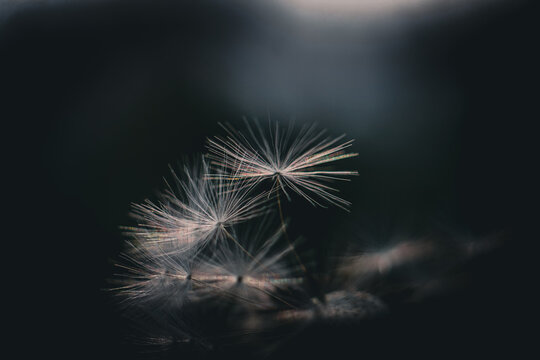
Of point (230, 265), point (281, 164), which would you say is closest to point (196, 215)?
point (230, 265)

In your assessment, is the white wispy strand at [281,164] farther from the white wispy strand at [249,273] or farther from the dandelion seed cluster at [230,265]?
the white wispy strand at [249,273]

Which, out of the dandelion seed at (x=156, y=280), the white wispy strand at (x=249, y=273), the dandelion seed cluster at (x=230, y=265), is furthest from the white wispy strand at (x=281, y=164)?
the dandelion seed at (x=156, y=280)

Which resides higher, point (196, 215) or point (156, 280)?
point (196, 215)

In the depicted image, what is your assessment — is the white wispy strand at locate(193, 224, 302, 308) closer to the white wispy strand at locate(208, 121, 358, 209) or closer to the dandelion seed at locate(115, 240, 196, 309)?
the dandelion seed at locate(115, 240, 196, 309)

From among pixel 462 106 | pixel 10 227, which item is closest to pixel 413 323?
pixel 462 106

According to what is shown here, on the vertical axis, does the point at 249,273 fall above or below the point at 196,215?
below

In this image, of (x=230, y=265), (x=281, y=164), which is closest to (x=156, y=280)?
(x=230, y=265)

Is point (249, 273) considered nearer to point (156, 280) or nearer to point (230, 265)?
point (230, 265)

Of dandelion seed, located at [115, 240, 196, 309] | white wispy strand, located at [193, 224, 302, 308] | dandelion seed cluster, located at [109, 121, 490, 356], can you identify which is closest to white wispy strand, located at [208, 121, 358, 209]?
dandelion seed cluster, located at [109, 121, 490, 356]
